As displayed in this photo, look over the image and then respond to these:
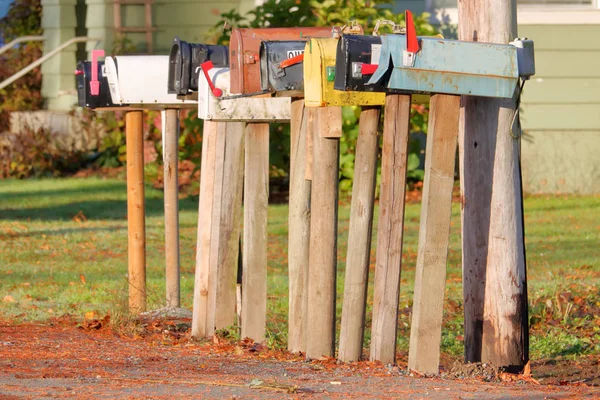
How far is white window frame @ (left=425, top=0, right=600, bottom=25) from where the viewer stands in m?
15.0

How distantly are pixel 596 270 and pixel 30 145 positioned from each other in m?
10.6

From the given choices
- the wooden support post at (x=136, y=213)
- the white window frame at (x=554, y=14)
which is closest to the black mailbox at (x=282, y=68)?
the wooden support post at (x=136, y=213)

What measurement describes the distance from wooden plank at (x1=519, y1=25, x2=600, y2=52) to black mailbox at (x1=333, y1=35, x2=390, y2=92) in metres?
10.3

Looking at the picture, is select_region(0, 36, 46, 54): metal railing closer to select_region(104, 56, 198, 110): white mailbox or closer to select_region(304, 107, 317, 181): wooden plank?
select_region(104, 56, 198, 110): white mailbox

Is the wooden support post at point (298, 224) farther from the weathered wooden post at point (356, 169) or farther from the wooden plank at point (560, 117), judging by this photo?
the wooden plank at point (560, 117)

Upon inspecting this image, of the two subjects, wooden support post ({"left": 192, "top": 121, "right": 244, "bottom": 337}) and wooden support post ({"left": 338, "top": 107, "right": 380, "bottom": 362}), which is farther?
wooden support post ({"left": 192, "top": 121, "right": 244, "bottom": 337})

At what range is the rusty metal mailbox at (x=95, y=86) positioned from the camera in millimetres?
7219

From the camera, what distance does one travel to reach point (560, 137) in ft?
50.3

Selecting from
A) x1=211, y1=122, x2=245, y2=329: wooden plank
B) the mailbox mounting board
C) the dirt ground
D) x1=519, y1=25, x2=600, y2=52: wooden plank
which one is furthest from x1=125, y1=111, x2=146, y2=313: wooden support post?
x1=519, y1=25, x2=600, y2=52: wooden plank

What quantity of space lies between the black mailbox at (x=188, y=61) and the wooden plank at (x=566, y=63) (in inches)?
361

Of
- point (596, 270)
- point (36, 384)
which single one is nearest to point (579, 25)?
point (596, 270)

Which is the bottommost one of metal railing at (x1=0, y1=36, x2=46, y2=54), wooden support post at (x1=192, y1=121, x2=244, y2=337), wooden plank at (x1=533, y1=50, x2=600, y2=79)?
wooden support post at (x1=192, y1=121, x2=244, y2=337)

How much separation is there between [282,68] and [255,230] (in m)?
1.03

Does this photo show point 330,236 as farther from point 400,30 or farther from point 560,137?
point 560,137
